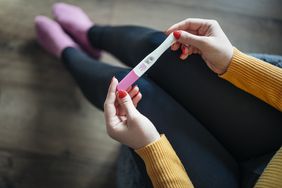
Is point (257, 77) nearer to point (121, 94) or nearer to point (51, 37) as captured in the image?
point (121, 94)

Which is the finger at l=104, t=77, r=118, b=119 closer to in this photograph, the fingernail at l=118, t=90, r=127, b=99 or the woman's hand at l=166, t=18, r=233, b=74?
the fingernail at l=118, t=90, r=127, b=99

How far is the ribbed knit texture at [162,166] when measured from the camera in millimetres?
573

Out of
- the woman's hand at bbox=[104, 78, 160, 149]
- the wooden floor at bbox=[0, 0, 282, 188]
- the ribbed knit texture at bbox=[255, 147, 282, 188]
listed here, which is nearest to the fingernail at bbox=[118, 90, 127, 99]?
the woman's hand at bbox=[104, 78, 160, 149]

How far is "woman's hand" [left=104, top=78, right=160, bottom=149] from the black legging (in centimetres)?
6

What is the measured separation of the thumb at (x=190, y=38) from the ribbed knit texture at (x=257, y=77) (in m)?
0.07

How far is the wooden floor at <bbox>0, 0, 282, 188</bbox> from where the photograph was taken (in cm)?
93

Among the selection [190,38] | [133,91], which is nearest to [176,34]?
[190,38]

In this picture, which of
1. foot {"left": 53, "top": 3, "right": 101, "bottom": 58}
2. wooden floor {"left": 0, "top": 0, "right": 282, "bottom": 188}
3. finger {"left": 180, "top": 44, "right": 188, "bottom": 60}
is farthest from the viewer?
foot {"left": 53, "top": 3, "right": 101, "bottom": 58}

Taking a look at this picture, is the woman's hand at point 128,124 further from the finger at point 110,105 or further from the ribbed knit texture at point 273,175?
the ribbed knit texture at point 273,175

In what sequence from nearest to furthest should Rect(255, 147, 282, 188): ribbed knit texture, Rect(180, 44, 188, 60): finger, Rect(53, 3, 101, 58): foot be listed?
Rect(255, 147, 282, 188): ribbed knit texture → Rect(180, 44, 188, 60): finger → Rect(53, 3, 101, 58): foot

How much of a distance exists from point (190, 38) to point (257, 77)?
0.47 feet

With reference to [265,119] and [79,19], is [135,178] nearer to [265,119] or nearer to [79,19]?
[265,119]

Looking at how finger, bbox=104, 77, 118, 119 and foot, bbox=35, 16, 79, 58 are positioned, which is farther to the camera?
foot, bbox=35, 16, 79, 58

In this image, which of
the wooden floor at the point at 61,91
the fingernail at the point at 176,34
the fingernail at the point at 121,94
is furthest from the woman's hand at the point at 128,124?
the wooden floor at the point at 61,91
